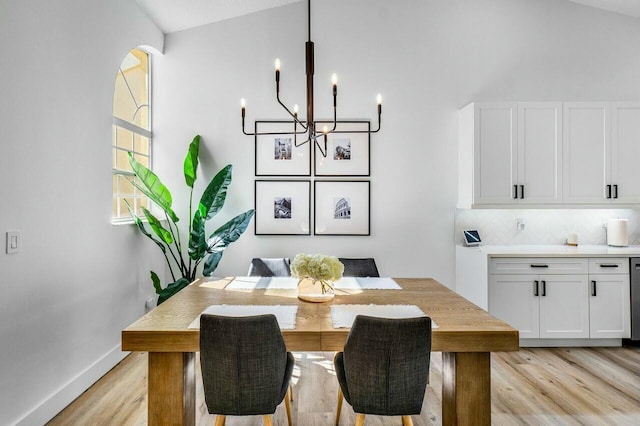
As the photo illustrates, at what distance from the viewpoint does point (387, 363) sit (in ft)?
5.61

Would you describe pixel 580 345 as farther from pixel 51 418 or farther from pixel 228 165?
Answer: pixel 51 418

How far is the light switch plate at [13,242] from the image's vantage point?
2.14 meters

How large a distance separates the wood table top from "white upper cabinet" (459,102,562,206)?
177cm

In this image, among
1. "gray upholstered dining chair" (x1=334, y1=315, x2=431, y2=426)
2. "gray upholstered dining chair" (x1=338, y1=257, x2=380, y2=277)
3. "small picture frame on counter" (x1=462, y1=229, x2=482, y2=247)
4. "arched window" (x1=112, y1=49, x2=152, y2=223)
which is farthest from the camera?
"small picture frame on counter" (x1=462, y1=229, x2=482, y2=247)

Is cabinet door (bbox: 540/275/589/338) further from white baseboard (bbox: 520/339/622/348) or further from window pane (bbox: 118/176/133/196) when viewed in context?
window pane (bbox: 118/176/133/196)

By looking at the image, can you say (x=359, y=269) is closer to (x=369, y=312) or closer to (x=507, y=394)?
(x=369, y=312)

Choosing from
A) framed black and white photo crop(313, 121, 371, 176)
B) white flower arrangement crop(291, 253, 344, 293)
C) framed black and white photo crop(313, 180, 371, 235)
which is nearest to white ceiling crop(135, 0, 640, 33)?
framed black and white photo crop(313, 121, 371, 176)

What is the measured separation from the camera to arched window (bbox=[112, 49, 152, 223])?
3525mm

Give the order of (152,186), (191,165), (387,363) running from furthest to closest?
(191,165)
(152,186)
(387,363)

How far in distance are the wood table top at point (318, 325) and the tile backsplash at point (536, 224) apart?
195 centimetres

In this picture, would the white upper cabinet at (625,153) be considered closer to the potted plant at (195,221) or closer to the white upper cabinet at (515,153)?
the white upper cabinet at (515,153)

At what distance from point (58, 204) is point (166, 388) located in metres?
1.45

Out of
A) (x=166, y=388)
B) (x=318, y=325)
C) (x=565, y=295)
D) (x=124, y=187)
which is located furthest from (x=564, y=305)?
(x=124, y=187)

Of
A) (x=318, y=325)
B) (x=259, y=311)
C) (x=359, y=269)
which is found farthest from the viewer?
(x=359, y=269)
